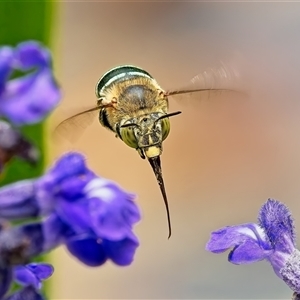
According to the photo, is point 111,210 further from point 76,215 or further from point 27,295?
point 27,295

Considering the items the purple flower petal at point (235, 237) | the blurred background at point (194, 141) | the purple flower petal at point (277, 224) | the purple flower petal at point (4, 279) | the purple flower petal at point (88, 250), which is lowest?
the purple flower petal at point (4, 279)

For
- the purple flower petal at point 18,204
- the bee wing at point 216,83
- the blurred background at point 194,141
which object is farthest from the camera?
the blurred background at point 194,141

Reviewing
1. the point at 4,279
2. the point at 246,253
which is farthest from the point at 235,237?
the point at 4,279

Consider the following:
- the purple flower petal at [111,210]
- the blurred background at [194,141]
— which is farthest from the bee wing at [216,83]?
the blurred background at [194,141]


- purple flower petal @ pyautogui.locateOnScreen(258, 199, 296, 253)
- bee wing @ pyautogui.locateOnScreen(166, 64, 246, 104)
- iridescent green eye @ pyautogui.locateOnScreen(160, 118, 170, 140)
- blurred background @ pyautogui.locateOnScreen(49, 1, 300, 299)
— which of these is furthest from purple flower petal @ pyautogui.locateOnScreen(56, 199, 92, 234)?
→ blurred background @ pyautogui.locateOnScreen(49, 1, 300, 299)

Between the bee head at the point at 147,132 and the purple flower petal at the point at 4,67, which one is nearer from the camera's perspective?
the purple flower petal at the point at 4,67

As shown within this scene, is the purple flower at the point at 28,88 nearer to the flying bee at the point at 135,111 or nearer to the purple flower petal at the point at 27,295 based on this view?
the purple flower petal at the point at 27,295

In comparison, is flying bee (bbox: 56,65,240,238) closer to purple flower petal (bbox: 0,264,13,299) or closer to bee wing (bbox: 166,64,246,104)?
bee wing (bbox: 166,64,246,104)
